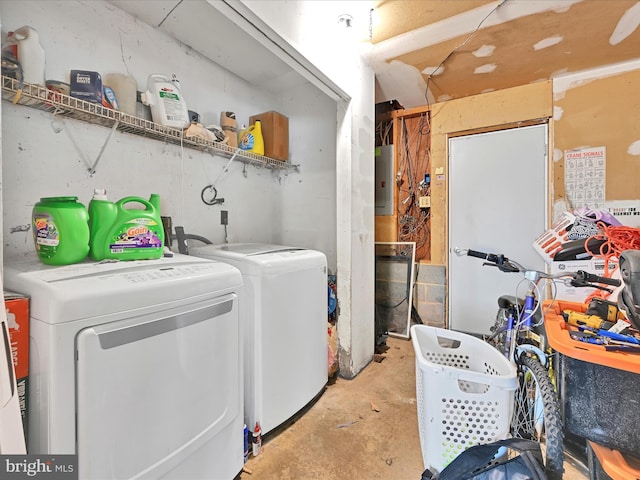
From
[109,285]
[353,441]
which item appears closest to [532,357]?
[353,441]

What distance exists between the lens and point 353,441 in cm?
158

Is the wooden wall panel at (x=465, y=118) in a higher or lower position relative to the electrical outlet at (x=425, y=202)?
higher

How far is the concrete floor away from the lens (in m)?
1.38

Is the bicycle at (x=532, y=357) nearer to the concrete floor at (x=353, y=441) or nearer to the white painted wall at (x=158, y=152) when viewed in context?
the concrete floor at (x=353, y=441)

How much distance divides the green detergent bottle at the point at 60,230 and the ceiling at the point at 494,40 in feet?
6.64

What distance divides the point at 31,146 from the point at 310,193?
70.9 inches

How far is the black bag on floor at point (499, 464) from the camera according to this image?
32.6 inches

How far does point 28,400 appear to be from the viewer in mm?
829

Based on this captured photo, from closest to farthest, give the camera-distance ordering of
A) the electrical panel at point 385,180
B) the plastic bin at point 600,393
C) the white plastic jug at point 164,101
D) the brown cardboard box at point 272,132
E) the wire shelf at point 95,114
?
the plastic bin at point 600,393 < the wire shelf at point 95,114 < the white plastic jug at point 164,101 < the brown cardboard box at point 272,132 < the electrical panel at point 385,180

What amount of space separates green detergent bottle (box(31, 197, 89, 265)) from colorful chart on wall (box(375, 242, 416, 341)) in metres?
2.59

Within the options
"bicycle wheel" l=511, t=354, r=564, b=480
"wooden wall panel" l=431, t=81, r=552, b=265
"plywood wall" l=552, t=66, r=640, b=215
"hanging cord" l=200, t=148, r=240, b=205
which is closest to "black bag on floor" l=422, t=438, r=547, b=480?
"bicycle wheel" l=511, t=354, r=564, b=480

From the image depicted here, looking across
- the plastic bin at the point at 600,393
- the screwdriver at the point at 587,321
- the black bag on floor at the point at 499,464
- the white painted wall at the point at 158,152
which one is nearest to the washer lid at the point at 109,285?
the white painted wall at the point at 158,152

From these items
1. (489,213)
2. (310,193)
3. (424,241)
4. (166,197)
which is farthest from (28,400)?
(489,213)

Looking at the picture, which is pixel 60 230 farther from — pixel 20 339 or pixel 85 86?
pixel 85 86
